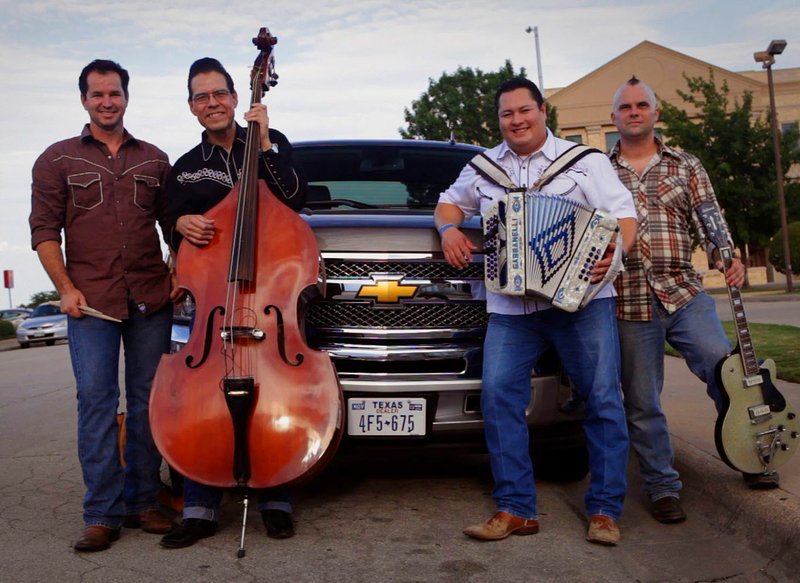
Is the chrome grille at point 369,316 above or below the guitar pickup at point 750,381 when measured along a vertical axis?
above

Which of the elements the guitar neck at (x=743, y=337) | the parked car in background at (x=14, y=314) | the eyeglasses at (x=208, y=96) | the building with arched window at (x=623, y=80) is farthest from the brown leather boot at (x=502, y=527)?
the building with arched window at (x=623, y=80)

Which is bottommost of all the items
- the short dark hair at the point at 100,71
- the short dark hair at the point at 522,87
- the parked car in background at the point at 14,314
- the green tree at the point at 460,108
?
the parked car in background at the point at 14,314

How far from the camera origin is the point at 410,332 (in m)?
4.27

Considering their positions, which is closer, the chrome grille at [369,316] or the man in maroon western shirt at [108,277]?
the man in maroon western shirt at [108,277]

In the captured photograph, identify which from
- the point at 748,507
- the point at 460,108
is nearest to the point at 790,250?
the point at 460,108

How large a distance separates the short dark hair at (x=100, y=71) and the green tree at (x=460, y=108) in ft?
108

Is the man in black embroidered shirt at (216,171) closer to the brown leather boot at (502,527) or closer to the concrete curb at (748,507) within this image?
the brown leather boot at (502,527)

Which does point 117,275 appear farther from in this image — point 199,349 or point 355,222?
point 355,222

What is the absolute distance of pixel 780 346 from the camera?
987 centimetres

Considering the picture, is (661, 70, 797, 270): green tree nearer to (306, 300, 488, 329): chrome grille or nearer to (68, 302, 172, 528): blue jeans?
(306, 300, 488, 329): chrome grille

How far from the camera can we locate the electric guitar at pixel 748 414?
4191 mm

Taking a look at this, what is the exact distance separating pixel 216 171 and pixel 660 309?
2097 mm

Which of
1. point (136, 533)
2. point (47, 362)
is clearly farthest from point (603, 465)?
point (47, 362)

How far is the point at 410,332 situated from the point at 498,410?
0.52 metres
